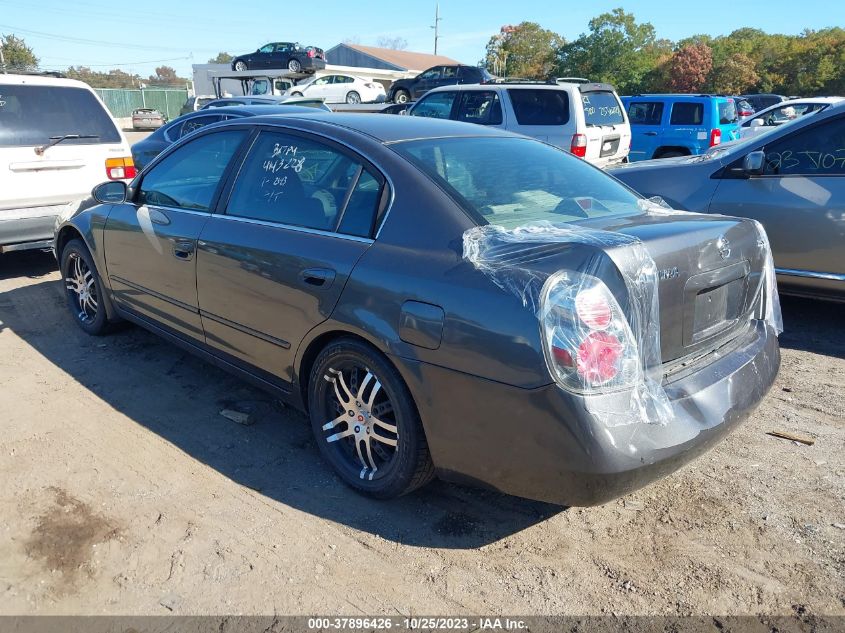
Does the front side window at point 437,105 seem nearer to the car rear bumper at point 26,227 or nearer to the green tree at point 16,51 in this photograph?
the car rear bumper at point 26,227

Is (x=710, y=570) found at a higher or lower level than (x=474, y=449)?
lower

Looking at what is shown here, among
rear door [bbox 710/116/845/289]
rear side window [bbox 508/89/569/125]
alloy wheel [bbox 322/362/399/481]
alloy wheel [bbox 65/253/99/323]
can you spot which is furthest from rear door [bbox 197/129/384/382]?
rear side window [bbox 508/89/569/125]

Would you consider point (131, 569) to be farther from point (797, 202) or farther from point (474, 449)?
point (797, 202)

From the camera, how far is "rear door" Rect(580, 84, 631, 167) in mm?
10297

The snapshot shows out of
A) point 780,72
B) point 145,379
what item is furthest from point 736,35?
point 145,379

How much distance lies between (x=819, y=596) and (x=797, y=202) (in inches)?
132

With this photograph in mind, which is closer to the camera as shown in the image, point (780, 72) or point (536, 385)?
point (536, 385)

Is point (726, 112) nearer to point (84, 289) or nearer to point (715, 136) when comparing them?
point (715, 136)

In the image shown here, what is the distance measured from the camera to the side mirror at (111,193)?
4402 millimetres

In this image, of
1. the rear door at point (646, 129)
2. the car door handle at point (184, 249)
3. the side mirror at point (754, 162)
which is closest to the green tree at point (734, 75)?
the rear door at point (646, 129)

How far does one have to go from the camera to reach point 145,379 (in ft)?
14.2

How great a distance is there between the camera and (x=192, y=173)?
409 centimetres

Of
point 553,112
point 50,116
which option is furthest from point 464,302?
point 553,112

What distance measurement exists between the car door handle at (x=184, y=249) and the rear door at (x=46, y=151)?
3283mm
